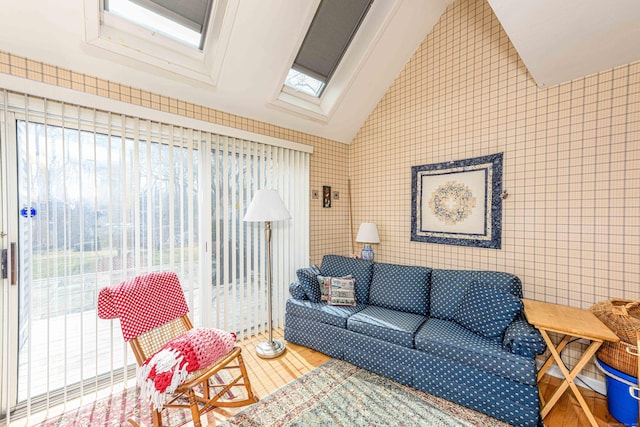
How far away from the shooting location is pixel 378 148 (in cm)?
366

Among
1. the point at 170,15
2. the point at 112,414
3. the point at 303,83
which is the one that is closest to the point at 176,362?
the point at 112,414

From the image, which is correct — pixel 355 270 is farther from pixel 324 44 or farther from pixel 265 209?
pixel 324 44

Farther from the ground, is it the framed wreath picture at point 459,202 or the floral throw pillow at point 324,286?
the framed wreath picture at point 459,202

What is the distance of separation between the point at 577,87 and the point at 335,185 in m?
2.62

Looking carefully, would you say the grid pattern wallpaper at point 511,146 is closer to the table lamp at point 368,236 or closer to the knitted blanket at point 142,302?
the table lamp at point 368,236

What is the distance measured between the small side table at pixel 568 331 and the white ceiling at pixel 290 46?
1.90 meters

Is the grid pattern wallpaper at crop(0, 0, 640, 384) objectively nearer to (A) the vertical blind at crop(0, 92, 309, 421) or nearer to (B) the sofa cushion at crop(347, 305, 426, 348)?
(A) the vertical blind at crop(0, 92, 309, 421)

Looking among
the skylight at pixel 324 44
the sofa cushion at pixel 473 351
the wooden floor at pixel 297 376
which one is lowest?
the wooden floor at pixel 297 376

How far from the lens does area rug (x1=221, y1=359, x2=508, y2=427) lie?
5.84 ft

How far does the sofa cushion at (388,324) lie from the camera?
219 centimetres

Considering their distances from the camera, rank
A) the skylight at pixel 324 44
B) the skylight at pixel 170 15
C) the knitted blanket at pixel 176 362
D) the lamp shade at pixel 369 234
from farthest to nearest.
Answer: the lamp shade at pixel 369 234, the skylight at pixel 324 44, the skylight at pixel 170 15, the knitted blanket at pixel 176 362

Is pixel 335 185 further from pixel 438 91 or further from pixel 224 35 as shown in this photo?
pixel 224 35

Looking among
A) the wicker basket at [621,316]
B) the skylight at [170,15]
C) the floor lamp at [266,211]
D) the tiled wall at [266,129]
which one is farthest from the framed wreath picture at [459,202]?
A: the skylight at [170,15]

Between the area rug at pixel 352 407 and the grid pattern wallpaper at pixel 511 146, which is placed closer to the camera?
the area rug at pixel 352 407
